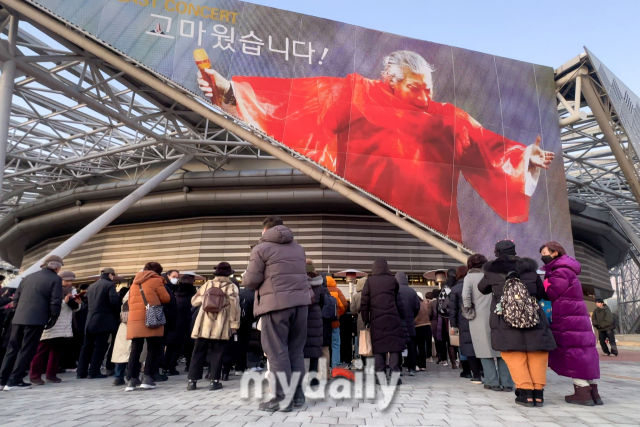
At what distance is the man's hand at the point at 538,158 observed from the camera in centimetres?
1373

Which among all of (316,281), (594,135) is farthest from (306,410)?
(594,135)

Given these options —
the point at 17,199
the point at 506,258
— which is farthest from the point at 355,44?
the point at 17,199

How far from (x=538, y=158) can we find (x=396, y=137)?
5.36 m

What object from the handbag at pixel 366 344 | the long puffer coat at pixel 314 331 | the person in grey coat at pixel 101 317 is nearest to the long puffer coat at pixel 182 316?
the person in grey coat at pixel 101 317

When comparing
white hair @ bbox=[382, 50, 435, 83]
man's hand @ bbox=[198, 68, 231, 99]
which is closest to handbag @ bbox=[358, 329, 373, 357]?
man's hand @ bbox=[198, 68, 231, 99]

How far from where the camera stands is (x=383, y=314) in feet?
18.9

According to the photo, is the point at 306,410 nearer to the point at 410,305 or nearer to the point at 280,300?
the point at 280,300

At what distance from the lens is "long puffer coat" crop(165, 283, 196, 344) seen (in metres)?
6.98

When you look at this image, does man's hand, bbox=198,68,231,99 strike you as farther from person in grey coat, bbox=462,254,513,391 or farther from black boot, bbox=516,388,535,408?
black boot, bbox=516,388,535,408

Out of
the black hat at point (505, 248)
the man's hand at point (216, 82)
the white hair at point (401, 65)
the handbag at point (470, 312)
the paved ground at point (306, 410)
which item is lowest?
the paved ground at point (306, 410)

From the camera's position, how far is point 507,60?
14.5 meters

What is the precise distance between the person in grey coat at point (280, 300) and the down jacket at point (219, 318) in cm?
150

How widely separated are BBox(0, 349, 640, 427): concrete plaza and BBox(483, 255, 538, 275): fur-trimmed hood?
1386 millimetres

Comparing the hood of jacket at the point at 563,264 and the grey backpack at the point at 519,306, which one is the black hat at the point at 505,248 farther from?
the hood of jacket at the point at 563,264
